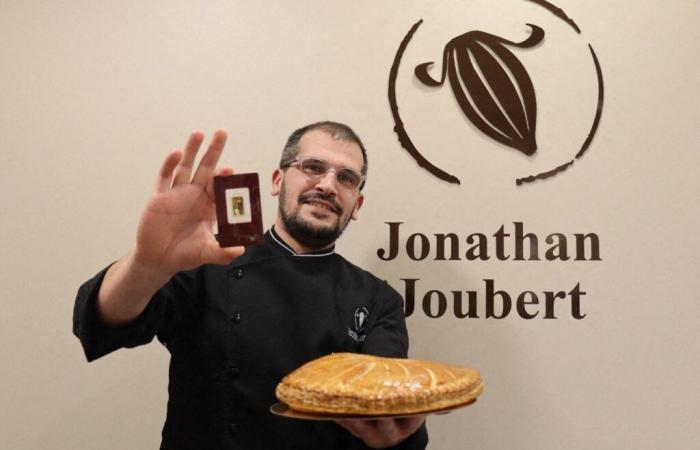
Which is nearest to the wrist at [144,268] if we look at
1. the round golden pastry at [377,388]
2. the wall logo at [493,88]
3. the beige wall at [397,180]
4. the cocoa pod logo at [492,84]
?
the round golden pastry at [377,388]

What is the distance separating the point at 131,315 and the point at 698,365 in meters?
1.58

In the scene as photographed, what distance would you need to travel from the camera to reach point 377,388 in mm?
911

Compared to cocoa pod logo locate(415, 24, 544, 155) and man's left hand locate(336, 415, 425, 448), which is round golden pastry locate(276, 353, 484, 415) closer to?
man's left hand locate(336, 415, 425, 448)

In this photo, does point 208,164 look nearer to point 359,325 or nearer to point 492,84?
point 359,325

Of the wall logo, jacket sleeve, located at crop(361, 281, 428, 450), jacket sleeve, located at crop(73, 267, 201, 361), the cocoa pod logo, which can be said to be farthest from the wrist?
the cocoa pod logo

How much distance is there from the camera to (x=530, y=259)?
5.53ft

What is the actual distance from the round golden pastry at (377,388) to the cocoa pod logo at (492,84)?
0.95 m

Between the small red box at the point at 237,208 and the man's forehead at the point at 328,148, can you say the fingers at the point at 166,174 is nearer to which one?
the small red box at the point at 237,208

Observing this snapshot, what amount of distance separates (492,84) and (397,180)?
0.44 metres

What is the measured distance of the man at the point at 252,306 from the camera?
991mm

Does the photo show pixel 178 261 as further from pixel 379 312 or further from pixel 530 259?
pixel 530 259

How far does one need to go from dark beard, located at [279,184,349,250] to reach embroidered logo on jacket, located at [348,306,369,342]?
0.19 metres

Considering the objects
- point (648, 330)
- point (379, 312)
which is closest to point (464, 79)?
point (379, 312)

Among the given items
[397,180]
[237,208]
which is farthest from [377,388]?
[397,180]
